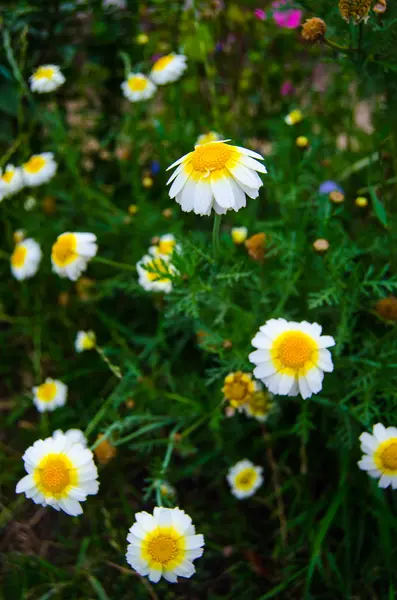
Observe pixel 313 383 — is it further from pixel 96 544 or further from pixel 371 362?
pixel 96 544

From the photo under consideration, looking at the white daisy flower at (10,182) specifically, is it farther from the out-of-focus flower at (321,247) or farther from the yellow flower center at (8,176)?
the out-of-focus flower at (321,247)

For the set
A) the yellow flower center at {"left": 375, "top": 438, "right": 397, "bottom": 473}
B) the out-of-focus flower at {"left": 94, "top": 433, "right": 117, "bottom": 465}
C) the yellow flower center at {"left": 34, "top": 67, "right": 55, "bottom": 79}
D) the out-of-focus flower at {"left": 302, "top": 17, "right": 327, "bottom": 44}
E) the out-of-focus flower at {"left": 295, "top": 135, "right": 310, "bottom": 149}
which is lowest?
the out-of-focus flower at {"left": 94, "top": 433, "right": 117, "bottom": 465}

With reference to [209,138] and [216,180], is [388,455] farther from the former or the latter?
[209,138]

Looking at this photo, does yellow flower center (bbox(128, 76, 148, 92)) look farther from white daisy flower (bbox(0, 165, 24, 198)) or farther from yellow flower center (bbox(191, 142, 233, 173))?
yellow flower center (bbox(191, 142, 233, 173))

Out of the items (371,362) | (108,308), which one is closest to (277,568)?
(371,362)

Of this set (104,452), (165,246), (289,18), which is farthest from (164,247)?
(289,18)

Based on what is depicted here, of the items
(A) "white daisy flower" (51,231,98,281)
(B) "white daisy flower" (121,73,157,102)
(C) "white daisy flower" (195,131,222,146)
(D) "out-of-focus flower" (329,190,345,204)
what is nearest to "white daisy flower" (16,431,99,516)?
(A) "white daisy flower" (51,231,98,281)
